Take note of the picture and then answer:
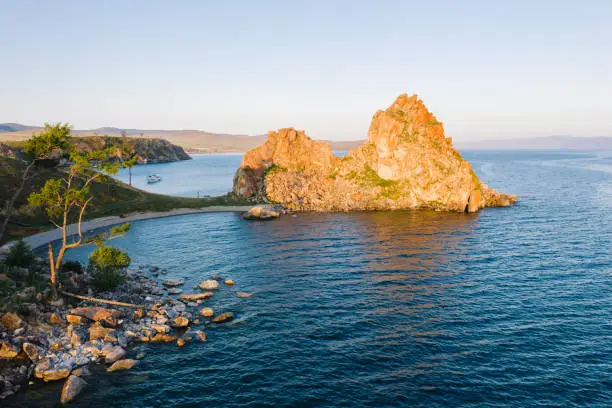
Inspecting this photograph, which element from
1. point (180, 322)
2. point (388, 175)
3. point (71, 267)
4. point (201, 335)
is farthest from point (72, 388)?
point (388, 175)

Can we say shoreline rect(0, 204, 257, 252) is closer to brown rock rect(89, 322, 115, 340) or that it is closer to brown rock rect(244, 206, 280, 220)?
brown rock rect(244, 206, 280, 220)

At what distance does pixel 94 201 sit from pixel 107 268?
77168mm

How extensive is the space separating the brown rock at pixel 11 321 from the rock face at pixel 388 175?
89.6 meters

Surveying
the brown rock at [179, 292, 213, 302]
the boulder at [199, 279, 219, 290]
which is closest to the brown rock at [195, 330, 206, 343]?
the brown rock at [179, 292, 213, 302]

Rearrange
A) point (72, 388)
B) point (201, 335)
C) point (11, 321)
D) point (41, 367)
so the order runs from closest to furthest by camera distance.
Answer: point (72, 388)
point (41, 367)
point (11, 321)
point (201, 335)

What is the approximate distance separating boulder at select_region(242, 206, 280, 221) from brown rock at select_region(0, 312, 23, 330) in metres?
73.6

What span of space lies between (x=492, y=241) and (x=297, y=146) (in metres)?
86.5

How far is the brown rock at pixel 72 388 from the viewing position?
28.5 metres

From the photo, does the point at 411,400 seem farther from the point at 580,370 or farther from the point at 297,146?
the point at 297,146

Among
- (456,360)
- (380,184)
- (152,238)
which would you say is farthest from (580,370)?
(380,184)

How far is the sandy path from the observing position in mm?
79188

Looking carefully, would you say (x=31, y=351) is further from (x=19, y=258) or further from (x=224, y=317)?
(x=19, y=258)

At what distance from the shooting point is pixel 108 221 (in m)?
101

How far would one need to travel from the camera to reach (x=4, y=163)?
4614 inches
